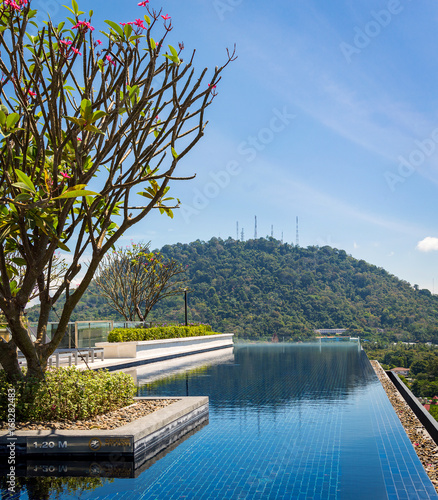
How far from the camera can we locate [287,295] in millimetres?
53094

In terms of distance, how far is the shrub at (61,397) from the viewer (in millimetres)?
6059

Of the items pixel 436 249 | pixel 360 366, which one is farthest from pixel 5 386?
pixel 436 249

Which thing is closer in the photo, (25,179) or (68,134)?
(25,179)

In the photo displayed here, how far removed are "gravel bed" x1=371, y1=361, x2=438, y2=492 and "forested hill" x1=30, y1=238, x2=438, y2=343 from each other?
30.0 metres

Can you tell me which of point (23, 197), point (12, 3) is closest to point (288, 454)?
point (23, 197)

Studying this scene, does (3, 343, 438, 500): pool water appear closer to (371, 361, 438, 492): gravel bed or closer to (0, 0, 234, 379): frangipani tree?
(371, 361, 438, 492): gravel bed

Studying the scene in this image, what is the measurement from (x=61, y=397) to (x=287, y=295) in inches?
1889

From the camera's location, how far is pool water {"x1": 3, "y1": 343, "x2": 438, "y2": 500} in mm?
4500

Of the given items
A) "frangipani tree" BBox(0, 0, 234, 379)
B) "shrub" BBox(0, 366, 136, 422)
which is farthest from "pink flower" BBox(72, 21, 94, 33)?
"shrub" BBox(0, 366, 136, 422)

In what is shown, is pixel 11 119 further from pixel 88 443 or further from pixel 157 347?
pixel 157 347

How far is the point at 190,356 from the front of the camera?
20.7m

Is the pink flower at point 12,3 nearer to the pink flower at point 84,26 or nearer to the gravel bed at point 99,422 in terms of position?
the pink flower at point 84,26

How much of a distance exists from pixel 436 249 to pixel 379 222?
45.1ft

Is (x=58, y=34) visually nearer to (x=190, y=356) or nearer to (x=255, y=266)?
(x=190, y=356)
